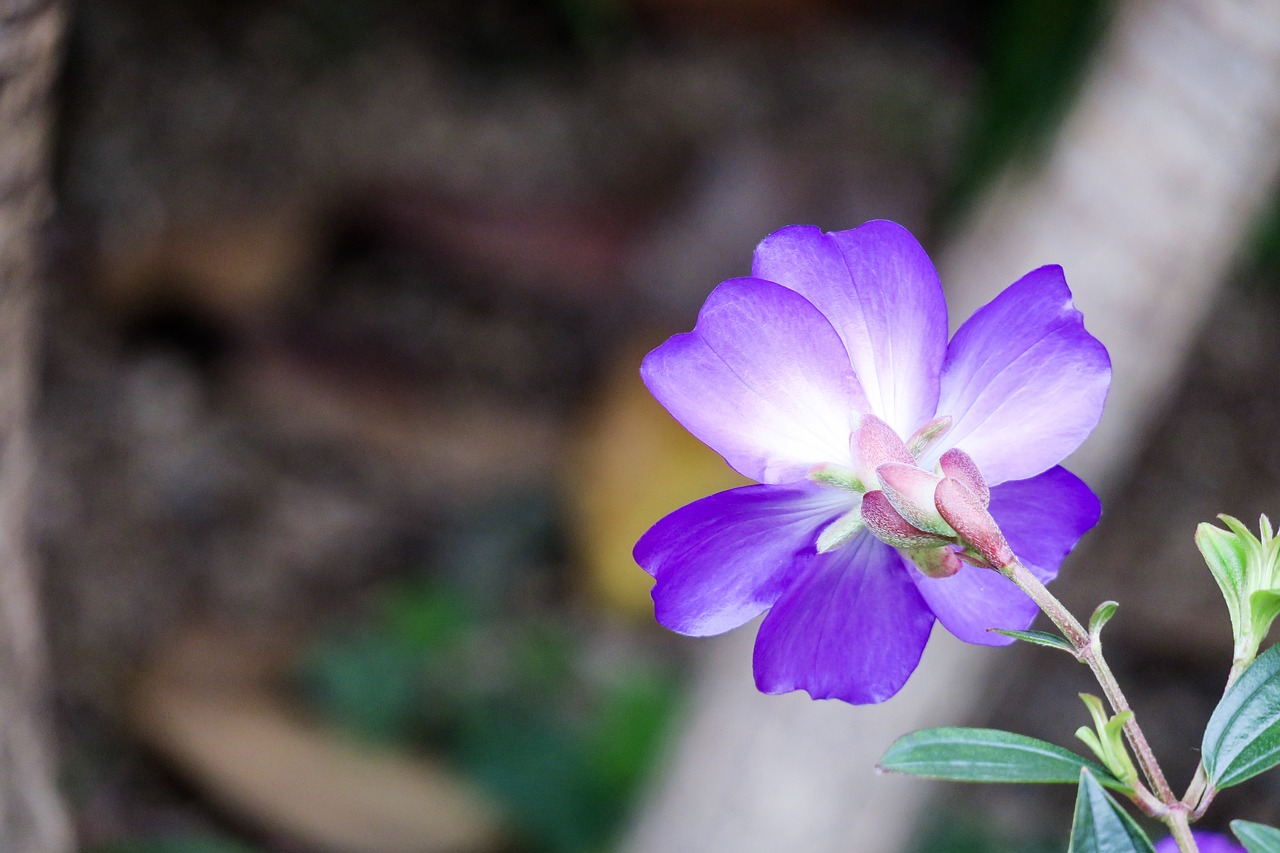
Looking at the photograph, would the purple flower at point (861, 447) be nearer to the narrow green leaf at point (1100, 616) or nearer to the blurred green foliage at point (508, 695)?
the narrow green leaf at point (1100, 616)

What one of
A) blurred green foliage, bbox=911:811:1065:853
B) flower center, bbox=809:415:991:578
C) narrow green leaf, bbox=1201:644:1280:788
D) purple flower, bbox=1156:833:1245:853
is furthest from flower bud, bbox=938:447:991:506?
blurred green foliage, bbox=911:811:1065:853

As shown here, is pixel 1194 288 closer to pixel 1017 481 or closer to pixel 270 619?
pixel 1017 481

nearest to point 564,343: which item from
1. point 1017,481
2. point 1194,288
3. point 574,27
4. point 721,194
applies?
point 721,194

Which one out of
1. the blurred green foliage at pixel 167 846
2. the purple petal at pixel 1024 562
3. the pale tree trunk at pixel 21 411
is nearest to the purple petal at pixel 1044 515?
the purple petal at pixel 1024 562

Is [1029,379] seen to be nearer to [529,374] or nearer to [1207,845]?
[1207,845]

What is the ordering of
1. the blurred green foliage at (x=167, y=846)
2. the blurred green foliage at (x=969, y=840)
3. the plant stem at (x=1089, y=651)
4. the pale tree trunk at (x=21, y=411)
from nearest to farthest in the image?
the plant stem at (x=1089, y=651), the pale tree trunk at (x=21, y=411), the blurred green foliage at (x=167, y=846), the blurred green foliage at (x=969, y=840)

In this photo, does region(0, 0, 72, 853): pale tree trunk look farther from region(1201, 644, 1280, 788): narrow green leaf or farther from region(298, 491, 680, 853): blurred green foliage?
region(298, 491, 680, 853): blurred green foliage
